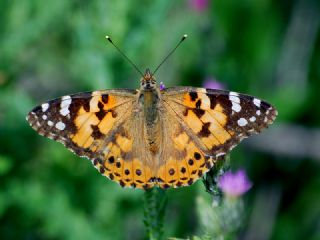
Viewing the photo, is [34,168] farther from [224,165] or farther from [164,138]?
[224,165]

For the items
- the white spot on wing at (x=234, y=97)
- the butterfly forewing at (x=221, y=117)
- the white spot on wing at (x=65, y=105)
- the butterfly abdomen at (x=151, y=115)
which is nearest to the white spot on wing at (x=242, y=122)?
the butterfly forewing at (x=221, y=117)

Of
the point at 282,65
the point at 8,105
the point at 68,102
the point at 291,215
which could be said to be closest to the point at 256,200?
the point at 291,215

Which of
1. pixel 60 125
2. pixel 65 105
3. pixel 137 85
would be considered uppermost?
pixel 137 85

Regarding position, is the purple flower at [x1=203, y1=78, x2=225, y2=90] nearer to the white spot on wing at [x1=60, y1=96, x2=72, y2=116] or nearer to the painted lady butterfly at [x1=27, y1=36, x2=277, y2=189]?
the painted lady butterfly at [x1=27, y1=36, x2=277, y2=189]

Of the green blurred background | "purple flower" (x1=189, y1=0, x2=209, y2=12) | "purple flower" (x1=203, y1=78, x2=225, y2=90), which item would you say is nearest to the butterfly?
the green blurred background

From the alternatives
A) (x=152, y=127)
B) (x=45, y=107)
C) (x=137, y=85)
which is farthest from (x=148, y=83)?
(x=137, y=85)

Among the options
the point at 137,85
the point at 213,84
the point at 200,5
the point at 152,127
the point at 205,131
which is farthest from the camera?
the point at 200,5

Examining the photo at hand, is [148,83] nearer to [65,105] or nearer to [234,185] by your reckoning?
[65,105]
